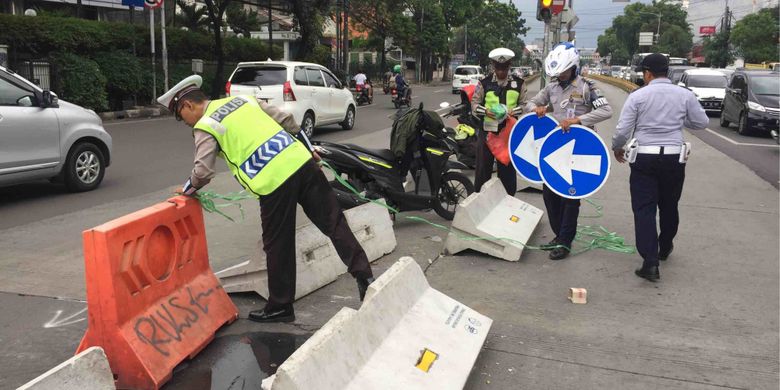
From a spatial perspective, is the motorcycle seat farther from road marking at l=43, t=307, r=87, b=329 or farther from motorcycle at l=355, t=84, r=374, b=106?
motorcycle at l=355, t=84, r=374, b=106

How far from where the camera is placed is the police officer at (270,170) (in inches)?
152

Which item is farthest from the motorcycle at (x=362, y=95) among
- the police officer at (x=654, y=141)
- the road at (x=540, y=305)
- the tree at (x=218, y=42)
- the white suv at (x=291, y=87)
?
the police officer at (x=654, y=141)

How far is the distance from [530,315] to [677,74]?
27.7m

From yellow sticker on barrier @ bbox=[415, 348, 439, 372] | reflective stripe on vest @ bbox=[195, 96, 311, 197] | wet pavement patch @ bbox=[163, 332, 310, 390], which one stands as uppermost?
reflective stripe on vest @ bbox=[195, 96, 311, 197]

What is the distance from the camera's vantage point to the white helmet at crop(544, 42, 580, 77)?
18.7ft

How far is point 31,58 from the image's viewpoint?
55.5ft

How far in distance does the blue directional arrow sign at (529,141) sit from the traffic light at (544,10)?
6.58m

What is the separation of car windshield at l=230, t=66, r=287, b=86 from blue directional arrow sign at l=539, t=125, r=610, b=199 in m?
9.74

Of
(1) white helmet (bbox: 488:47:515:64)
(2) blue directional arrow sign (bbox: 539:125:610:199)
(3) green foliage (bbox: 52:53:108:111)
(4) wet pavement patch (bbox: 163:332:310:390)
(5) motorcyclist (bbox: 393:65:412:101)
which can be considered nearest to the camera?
(4) wet pavement patch (bbox: 163:332:310:390)

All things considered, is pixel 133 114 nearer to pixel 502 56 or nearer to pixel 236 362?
pixel 502 56

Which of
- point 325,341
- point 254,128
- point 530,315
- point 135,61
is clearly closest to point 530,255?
point 530,315

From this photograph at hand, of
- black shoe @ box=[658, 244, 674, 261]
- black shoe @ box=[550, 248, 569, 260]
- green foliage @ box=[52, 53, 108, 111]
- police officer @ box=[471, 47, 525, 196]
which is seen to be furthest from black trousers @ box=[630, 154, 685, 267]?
green foliage @ box=[52, 53, 108, 111]

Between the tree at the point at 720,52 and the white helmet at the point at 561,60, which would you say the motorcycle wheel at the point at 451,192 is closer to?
the white helmet at the point at 561,60

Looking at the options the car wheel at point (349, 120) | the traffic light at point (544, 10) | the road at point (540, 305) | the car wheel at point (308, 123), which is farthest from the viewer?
the car wheel at point (349, 120)
